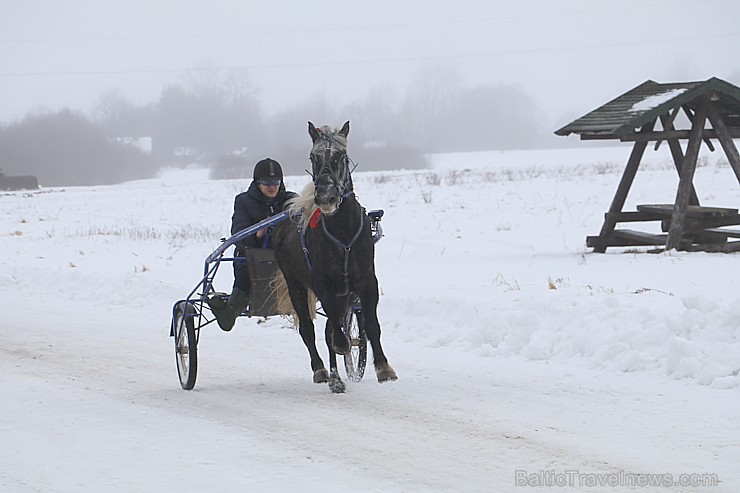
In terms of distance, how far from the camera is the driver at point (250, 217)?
8.60 meters

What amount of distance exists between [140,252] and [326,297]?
1235 centimetres

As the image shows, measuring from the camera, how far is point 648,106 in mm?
14852

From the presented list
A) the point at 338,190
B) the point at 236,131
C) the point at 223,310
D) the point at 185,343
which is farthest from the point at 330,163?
the point at 236,131

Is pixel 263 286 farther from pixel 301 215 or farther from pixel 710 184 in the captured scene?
pixel 710 184

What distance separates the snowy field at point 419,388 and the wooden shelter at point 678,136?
79 cm

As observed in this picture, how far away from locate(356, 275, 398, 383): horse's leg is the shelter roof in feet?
26.7

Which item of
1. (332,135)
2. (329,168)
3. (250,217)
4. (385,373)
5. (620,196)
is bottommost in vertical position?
(385,373)

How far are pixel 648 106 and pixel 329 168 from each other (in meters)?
9.25

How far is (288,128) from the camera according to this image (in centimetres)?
9988

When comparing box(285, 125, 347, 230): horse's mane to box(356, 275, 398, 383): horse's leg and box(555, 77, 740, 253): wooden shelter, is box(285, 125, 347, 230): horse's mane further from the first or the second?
box(555, 77, 740, 253): wooden shelter

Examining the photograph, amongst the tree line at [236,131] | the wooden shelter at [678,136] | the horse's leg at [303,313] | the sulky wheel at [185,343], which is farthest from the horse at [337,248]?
the tree line at [236,131]

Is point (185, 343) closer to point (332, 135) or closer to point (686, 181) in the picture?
point (332, 135)

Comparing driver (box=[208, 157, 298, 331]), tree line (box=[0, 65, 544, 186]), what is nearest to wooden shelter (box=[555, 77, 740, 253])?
driver (box=[208, 157, 298, 331])

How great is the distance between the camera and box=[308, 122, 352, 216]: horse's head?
22.9 ft
